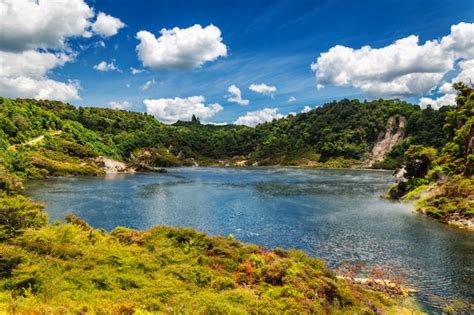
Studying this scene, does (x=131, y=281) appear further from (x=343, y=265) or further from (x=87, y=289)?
(x=343, y=265)

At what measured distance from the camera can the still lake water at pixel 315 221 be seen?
34844 mm

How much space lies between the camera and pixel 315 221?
55.5 metres

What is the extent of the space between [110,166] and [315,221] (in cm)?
12137

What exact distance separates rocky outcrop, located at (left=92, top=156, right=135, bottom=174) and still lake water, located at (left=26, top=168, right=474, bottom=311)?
2335 inches

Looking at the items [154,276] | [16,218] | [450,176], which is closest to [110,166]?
[450,176]

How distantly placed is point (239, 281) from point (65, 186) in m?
83.4

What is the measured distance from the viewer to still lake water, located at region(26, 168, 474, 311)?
114 ft

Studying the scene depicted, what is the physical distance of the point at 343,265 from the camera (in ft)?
116

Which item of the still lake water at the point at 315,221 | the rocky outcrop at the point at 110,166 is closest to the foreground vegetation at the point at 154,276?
the still lake water at the point at 315,221

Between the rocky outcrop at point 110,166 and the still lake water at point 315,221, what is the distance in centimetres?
5932

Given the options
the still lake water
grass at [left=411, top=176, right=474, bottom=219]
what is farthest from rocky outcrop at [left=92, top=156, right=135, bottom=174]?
grass at [left=411, top=176, right=474, bottom=219]

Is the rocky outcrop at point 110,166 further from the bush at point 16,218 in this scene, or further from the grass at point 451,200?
the bush at point 16,218

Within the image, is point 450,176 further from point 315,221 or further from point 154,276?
point 154,276

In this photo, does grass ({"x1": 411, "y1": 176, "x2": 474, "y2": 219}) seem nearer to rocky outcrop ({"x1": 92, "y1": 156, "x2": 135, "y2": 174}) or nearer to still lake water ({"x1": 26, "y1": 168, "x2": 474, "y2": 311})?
still lake water ({"x1": 26, "y1": 168, "x2": 474, "y2": 311})
